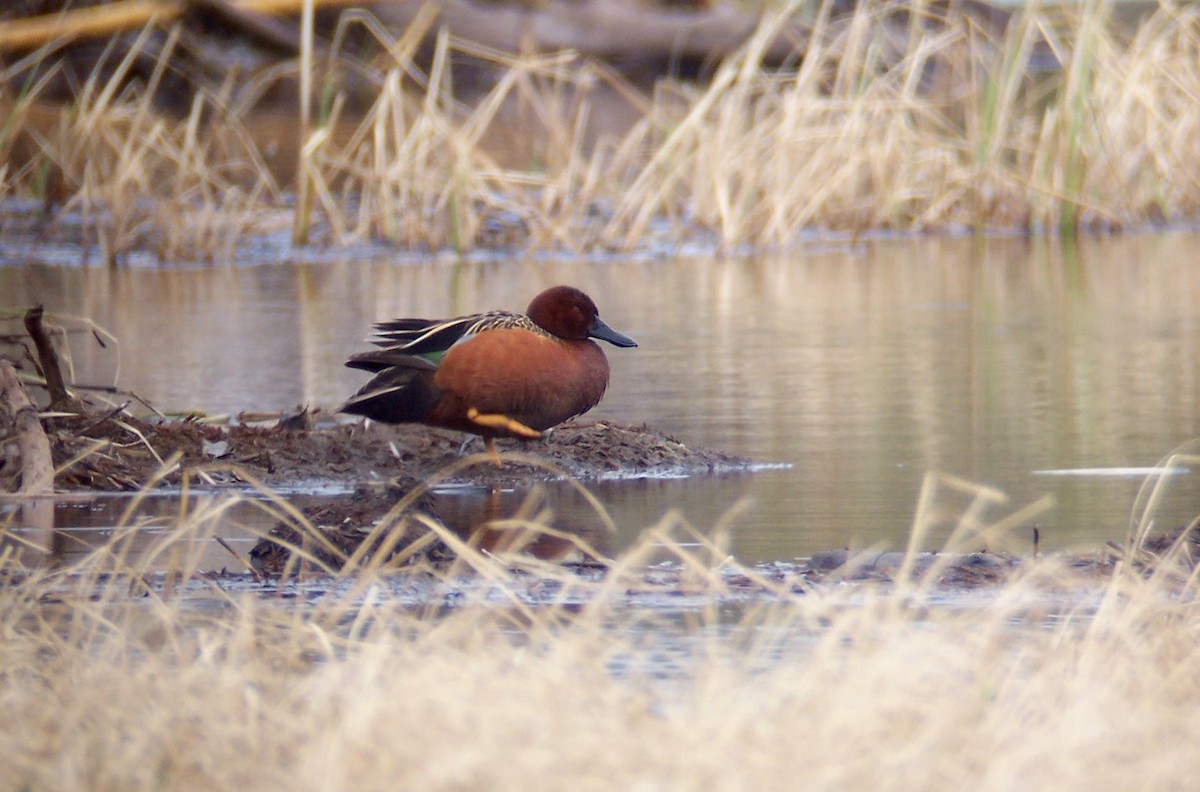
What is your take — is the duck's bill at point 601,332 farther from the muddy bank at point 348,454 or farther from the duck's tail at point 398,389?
the duck's tail at point 398,389

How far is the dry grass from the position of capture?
305 cm

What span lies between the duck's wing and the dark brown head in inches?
1.9

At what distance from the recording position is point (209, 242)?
16250mm

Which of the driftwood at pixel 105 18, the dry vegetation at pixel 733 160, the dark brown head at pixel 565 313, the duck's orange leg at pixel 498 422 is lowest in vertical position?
the duck's orange leg at pixel 498 422

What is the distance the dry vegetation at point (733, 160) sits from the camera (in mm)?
15562

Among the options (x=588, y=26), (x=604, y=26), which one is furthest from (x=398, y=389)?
(x=588, y=26)

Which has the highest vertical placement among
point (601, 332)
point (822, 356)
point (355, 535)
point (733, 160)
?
point (733, 160)

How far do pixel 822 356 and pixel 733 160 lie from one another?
5.95 metres

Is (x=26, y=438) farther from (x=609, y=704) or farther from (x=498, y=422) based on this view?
(x=609, y=704)

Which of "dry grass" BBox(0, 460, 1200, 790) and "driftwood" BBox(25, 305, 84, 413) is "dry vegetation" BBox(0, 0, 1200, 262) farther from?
"dry grass" BBox(0, 460, 1200, 790)

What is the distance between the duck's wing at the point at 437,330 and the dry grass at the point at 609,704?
94.3 inches

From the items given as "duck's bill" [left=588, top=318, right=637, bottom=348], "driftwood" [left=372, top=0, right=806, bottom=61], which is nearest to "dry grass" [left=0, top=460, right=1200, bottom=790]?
"duck's bill" [left=588, top=318, right=637, bottom=348]

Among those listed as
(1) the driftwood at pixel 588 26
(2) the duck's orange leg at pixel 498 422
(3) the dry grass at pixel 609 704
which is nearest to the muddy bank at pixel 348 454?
(2) the duck's orange leg at pixel 498 422

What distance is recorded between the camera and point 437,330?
658 centimetres
